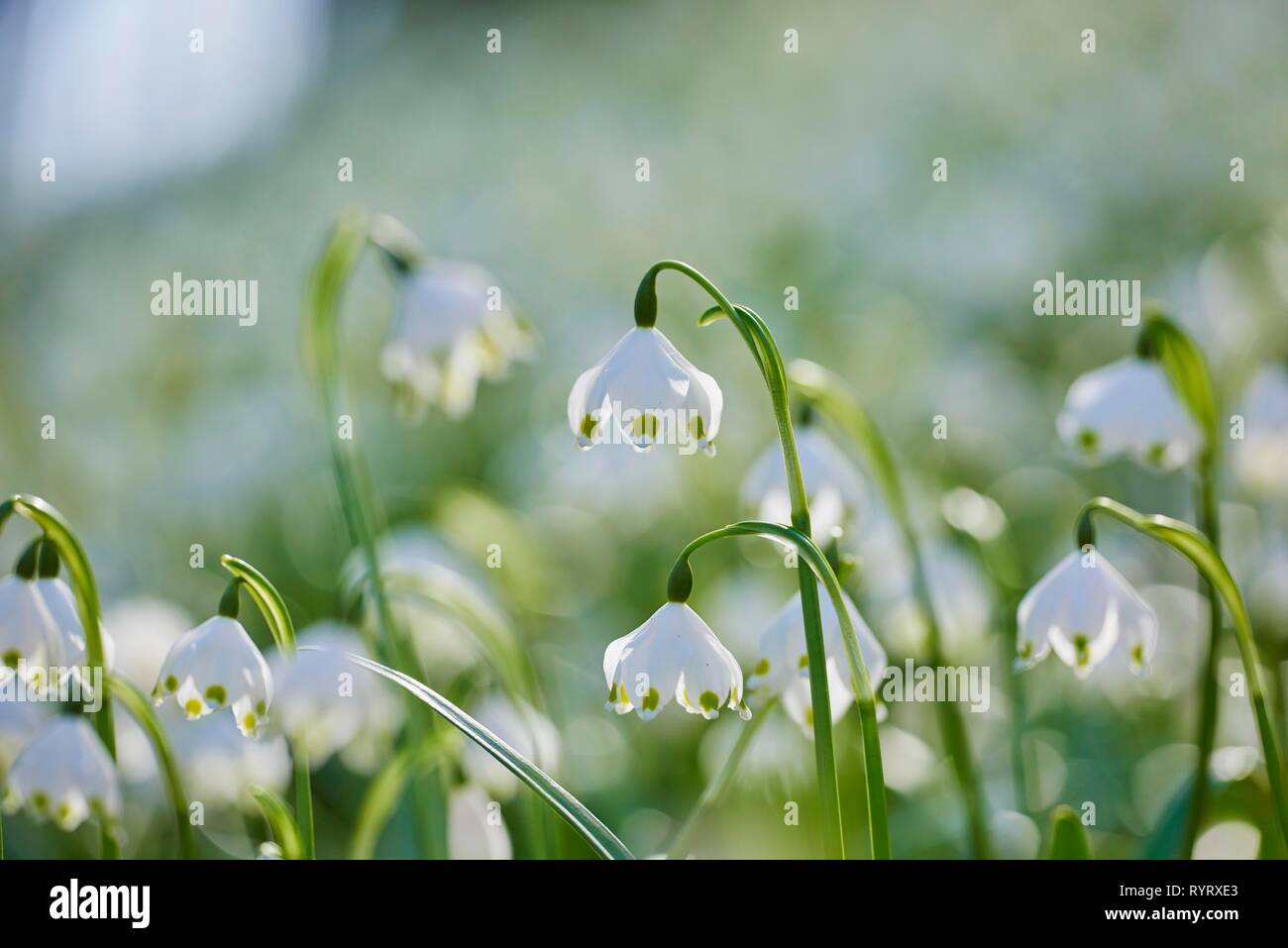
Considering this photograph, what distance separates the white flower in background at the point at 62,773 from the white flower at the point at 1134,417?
2.54 ft

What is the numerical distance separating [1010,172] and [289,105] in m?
1.47

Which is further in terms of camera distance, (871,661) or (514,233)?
(514,233)

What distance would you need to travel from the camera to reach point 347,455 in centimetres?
87

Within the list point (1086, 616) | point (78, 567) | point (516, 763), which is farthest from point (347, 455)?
point (1086, 616)

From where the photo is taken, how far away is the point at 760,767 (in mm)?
1078

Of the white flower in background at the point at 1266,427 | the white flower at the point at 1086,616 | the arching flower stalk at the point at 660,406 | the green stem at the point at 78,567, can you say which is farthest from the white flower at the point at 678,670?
the white flower in background at the point at 1266,427

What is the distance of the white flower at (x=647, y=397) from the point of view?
64 centimetres

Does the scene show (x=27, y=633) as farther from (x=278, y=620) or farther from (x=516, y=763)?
(x=516, y=763)

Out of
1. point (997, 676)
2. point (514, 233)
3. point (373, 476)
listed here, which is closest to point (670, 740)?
point (997, 676)

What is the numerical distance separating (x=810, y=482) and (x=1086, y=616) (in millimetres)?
235
